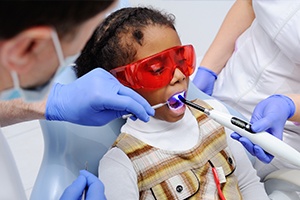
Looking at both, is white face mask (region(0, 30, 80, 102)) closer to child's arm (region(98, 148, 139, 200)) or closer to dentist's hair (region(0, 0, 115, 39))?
dentist's hair (region(0, 0, 115, 39))

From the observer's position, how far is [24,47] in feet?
1.59

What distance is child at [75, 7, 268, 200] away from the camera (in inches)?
39.6

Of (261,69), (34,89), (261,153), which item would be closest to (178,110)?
(261,153)

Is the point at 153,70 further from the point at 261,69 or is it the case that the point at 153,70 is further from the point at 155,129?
the point at 261,69

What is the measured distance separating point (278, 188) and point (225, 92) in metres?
0.37

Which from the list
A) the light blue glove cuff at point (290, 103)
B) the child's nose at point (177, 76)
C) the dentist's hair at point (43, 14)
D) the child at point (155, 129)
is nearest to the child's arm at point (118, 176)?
the child at point (155, 129)

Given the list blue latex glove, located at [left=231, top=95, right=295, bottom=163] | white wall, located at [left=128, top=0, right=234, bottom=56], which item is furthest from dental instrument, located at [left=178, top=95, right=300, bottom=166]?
white wall, located at [left=128, top=0, right=234, bottom=56]

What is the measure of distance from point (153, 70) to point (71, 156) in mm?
331

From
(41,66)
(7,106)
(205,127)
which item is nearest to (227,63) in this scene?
(205,127)

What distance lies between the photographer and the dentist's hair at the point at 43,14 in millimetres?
437

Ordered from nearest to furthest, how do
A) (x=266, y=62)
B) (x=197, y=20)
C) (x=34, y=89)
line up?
1. (x=34, y=89)
2. (x=266, y=62)
3. (x=197, y=20)

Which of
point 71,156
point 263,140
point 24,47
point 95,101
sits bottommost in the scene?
point 71,156

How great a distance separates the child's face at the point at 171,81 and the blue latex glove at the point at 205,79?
41 cm

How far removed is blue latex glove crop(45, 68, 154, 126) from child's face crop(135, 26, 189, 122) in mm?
89
